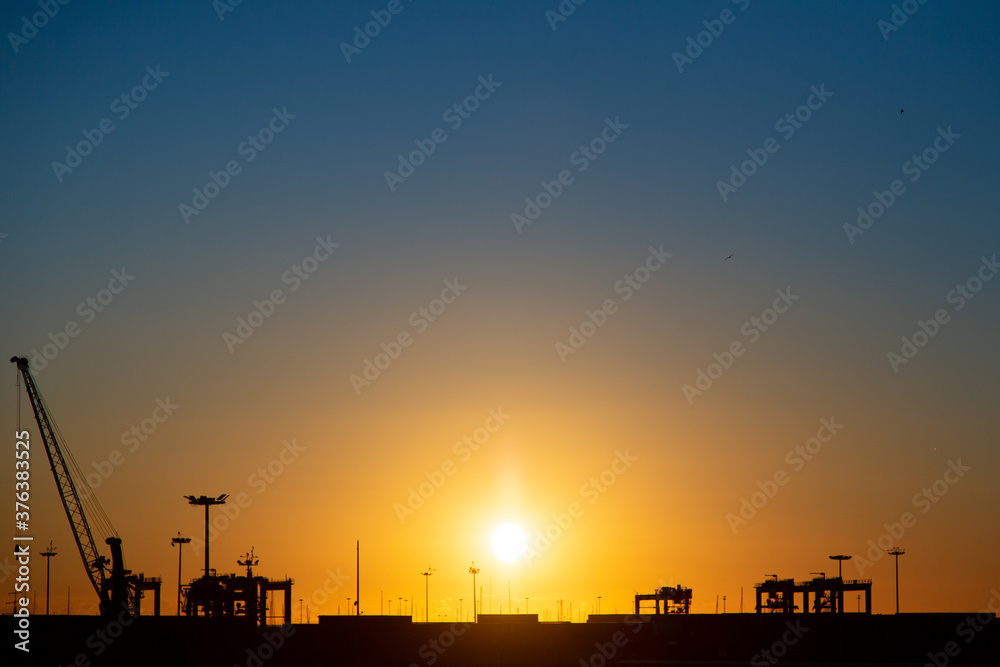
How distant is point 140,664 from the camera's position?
455ft

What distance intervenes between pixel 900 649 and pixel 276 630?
71.8 meters

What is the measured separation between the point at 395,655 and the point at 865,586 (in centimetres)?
7149

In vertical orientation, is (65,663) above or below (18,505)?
below

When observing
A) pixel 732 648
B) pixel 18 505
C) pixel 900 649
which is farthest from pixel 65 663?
pixel 900 649

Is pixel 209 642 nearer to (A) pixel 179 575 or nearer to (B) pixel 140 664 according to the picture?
(B) pixel 140 664

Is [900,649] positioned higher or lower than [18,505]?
lower

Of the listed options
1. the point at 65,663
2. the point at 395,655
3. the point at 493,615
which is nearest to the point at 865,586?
the point at 493,615

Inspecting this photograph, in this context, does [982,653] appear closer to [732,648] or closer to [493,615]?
[732,648]

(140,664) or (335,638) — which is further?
(335,638)

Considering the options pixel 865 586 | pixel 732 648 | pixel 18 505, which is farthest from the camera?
pixel 865 586

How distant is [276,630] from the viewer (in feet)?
497

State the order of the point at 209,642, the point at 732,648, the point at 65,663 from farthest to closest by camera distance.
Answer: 1. the point at 732,648
2. the point at 209,642
3. the point at 65,663

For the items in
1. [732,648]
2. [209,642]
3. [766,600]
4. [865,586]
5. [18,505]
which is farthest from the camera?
[766,600]

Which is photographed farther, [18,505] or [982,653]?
[982,653]
